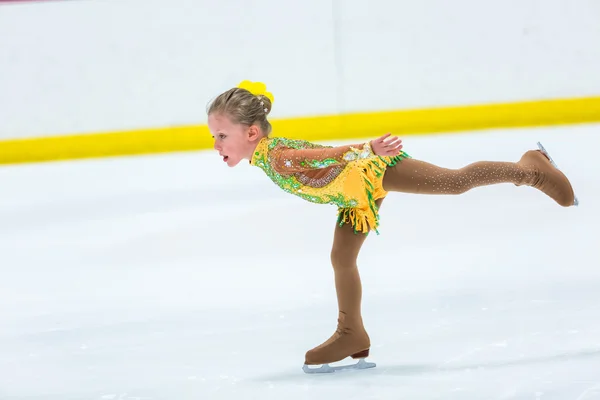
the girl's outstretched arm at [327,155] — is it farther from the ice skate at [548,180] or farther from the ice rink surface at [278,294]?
the ice skate at [548,180]

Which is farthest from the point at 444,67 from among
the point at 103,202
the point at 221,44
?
the point at 103,202

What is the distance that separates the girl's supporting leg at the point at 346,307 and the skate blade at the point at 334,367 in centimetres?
2

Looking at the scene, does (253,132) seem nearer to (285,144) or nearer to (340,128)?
(285,144)

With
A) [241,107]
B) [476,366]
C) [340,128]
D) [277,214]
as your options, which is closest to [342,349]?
[476,366]

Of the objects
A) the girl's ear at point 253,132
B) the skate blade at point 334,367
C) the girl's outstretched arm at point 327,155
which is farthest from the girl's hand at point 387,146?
the skate blade at point 334,367

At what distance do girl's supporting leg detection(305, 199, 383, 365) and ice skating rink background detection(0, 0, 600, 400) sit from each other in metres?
0.08

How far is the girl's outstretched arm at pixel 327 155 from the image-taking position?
7.16 feet

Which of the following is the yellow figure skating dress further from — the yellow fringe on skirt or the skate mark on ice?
the skate mark on ice

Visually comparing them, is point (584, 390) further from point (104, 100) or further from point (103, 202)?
point (104, 100)

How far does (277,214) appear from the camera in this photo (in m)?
4.39

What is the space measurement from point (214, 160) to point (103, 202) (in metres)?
1.37

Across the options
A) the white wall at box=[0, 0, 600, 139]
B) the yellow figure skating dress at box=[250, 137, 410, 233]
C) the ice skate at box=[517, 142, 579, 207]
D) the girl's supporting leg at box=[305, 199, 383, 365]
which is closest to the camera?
the yellow figure skating dress at box=[250, 137, 410, 233]

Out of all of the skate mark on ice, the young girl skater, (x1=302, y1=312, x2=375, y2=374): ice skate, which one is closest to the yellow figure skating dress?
the young girl skater

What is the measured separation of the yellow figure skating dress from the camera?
2289mm
